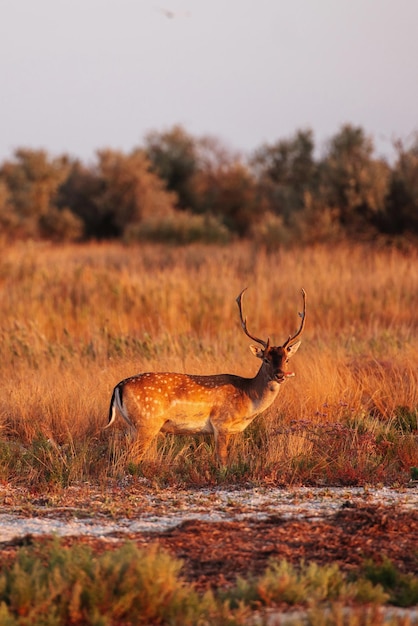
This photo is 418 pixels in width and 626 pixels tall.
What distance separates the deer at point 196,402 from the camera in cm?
888

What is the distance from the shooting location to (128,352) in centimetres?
1367

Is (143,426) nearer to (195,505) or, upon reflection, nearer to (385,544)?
(195,505)

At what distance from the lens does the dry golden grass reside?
9.52 meters

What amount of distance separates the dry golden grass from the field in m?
0.03

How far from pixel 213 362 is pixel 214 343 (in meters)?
1.68

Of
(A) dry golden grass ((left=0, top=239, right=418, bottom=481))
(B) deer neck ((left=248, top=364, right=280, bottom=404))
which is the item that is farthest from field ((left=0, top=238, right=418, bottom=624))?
(B) deer neck ((left=248, top=364, right=280, bottom=404))

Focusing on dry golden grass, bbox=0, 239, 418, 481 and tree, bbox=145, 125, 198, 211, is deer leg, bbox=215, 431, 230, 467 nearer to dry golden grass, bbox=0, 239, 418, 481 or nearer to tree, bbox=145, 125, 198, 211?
dry golden grass, bbox=0, 239, 418, 481

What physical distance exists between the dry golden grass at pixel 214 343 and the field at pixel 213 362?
29mm

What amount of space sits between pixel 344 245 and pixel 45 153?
96.2 feet

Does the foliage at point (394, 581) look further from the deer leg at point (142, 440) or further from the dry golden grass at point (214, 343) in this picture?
the deer leg at point (142, 440)

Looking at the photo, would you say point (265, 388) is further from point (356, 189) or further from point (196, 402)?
point (356, 189)

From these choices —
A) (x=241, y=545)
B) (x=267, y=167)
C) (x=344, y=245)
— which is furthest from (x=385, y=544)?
(x=267, y=167)

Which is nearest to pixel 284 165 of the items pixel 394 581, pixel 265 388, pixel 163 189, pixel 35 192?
pixel 163 189

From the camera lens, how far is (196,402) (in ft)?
29.9
